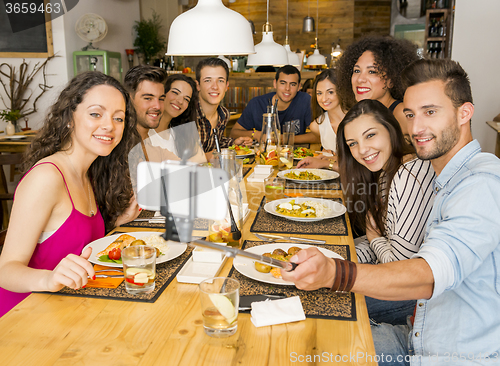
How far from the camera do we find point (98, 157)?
67.6 inches

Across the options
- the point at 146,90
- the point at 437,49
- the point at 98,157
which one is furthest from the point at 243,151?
the point at 437,49

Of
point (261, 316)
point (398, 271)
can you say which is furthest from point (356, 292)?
point (261, 316)

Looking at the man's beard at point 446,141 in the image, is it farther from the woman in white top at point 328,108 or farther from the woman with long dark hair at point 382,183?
the woman in white top at point 328,108

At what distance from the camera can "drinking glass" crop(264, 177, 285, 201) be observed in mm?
1998

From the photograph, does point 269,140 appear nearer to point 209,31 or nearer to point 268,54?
point 268,54

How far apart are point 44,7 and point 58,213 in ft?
15.9

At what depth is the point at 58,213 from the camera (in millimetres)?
1340

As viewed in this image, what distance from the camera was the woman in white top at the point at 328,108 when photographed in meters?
3.54

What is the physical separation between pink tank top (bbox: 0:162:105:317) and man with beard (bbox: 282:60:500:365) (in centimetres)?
80

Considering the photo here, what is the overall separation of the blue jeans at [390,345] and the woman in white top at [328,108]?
2272 millimetres

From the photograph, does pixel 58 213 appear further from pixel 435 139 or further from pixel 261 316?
pixel 435 139

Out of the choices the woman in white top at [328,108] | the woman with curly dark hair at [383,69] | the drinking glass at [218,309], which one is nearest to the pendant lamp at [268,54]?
the woman with curly dark hair at [383,69]

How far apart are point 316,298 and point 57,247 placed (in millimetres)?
863

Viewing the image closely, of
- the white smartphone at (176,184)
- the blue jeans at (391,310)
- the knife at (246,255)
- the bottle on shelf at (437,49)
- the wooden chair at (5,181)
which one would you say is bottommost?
the blue jeans at (391,310)
